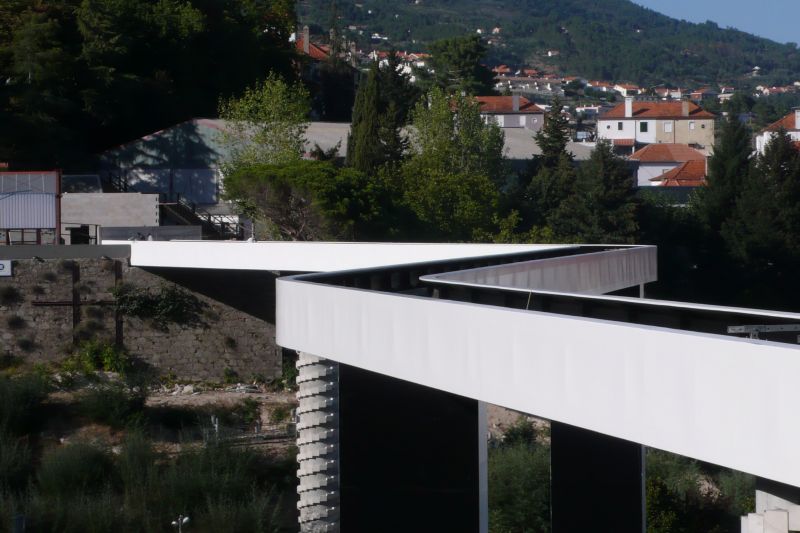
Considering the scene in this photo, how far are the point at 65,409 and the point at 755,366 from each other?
18390 millimetres

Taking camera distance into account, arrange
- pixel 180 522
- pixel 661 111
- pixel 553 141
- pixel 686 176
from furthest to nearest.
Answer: pixel 661 111, pixel 686 176, pixel 553 141, pixel 180 522

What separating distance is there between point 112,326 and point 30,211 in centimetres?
319

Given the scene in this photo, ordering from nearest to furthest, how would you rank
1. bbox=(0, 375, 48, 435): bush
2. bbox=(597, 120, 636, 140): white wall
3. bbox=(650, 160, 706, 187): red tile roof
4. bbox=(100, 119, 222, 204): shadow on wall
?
bbox=(0, 375, 48, 435): bush < bbox=(100, 119, 222, 204): shadow on wall < bbox=(650, 160, 706, 187): red tile roof < bbox=(597, 120, 636, 140): white wall

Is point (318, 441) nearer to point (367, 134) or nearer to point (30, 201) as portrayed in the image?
point (30, 201)

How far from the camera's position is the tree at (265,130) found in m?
34.7

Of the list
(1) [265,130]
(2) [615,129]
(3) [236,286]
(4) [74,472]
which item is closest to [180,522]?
(4) [74,472]

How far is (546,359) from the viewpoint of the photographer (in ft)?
→ 23.9

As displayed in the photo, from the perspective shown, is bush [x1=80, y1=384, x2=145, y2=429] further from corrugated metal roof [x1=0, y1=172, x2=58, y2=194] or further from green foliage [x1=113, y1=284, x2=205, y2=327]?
corrugated metal roof [x1=0, y1=172, x2=58, y2=194]

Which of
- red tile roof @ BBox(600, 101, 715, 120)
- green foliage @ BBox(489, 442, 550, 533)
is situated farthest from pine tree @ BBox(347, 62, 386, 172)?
red tile roof @ BBox(600, 101, 715, 120)

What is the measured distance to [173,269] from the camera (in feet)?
79.7

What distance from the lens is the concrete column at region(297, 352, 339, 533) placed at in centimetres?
1116

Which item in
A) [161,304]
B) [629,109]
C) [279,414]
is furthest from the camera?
[629,109]

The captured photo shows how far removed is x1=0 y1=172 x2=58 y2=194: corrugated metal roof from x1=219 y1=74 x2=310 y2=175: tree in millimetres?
9942

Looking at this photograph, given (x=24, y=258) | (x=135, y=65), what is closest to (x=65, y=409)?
(x=24, y=258)
